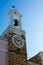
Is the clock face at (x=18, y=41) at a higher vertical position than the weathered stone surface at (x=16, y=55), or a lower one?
higher

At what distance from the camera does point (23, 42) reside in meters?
19.6

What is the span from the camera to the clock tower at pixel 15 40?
1836cm

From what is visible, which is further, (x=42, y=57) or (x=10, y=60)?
(x=42, y=57)

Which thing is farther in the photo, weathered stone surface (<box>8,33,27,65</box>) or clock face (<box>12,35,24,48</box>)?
clock face (<box>12,35,24,48</box>)

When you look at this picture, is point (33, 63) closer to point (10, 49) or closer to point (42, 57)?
point (42, 57)

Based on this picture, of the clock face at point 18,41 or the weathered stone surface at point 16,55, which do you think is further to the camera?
the clock face at point 18,41

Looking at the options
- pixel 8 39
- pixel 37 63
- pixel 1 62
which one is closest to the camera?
pixel 1 62

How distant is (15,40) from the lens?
1925 cm

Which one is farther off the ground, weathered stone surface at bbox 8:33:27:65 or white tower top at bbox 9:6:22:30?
white tower top at bbox 9:6:22:30

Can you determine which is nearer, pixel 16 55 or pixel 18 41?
pixel 16 55

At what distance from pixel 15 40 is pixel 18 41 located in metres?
0.33

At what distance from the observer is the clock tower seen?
18.4 metres

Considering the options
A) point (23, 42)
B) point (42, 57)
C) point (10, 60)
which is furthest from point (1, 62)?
point (42, 57)

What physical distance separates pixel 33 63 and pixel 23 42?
224 centimetres
